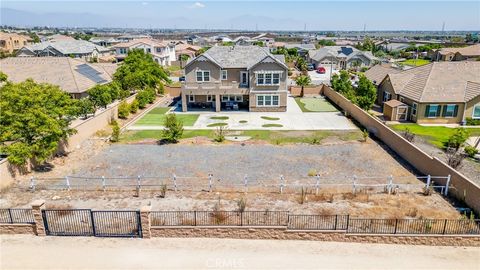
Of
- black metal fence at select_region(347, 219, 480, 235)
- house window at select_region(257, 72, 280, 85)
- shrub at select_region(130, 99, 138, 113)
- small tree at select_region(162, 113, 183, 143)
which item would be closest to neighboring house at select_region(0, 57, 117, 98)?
shrub at select_region(130, 99, 138, 113)

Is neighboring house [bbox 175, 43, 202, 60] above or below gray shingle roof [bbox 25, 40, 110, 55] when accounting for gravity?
below

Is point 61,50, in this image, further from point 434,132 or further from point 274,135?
point 434,132

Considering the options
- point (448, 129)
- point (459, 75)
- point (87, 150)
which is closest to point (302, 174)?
point (87, 150)

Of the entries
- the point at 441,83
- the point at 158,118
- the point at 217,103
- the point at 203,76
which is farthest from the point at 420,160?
the point at 158,118

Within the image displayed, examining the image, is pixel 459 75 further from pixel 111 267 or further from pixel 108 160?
pixel 111 267

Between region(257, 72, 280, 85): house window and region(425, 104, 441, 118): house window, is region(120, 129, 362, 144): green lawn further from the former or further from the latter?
region(257, 72, 280, 85): house window
